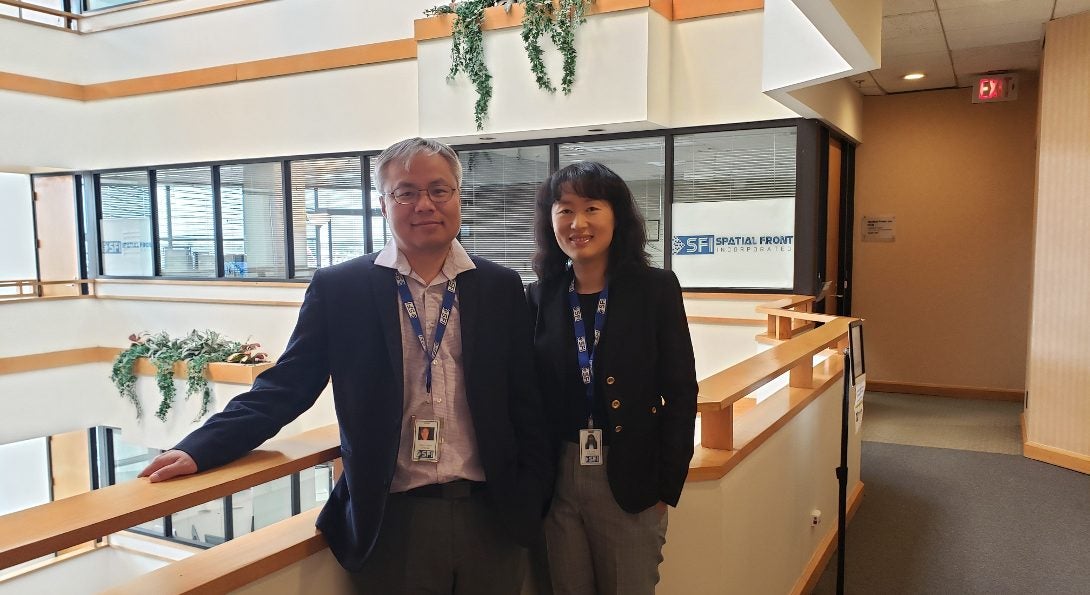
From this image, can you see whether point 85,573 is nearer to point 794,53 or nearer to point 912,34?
point 794,53

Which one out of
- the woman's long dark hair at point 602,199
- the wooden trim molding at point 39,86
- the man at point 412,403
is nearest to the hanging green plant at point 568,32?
the woman's long dark hair at point 602,199

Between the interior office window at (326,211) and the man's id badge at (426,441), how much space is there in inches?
297

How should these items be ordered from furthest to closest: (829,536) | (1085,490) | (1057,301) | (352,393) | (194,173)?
(194,173), (1057,301), (1085,490), (829,536), (352,393)

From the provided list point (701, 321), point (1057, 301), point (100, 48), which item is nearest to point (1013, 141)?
point (1057, 301)

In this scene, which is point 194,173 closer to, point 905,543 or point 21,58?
point 21,58

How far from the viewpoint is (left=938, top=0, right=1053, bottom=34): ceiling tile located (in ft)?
17.0

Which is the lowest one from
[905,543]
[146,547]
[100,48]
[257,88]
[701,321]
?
[146,547]

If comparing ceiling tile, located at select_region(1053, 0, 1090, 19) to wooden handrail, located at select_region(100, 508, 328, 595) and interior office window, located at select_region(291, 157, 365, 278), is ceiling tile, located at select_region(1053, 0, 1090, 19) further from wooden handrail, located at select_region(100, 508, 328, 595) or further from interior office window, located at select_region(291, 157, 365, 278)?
interior office window, located at select_region(291, 157, 365, 278)

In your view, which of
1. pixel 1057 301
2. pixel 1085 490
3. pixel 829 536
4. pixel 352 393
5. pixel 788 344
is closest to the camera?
pixel 352 393

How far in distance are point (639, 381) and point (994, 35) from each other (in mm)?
5580

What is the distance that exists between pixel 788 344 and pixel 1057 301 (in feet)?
10.3

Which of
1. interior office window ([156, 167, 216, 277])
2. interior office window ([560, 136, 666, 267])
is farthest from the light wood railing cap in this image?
interior office window ([156, 167, 216, 277])

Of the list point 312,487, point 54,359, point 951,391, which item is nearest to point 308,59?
point 312,487

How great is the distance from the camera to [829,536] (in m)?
4.14
